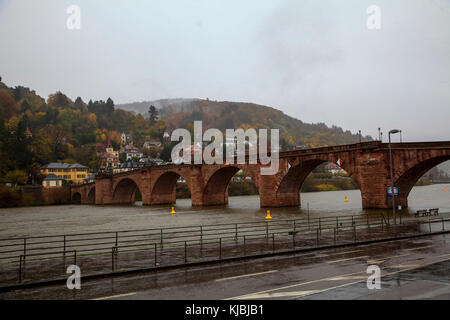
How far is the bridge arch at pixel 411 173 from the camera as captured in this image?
129ft

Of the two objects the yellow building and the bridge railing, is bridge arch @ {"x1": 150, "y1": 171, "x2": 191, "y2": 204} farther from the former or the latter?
the bridge railing

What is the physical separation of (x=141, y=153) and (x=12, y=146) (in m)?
76.0

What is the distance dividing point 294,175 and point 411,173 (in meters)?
17.1

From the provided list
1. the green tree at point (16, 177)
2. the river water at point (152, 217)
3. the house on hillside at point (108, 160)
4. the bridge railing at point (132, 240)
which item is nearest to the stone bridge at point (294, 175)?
the river water at point (152, 217)

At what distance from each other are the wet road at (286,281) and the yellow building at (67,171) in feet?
379

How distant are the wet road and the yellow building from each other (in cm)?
11539

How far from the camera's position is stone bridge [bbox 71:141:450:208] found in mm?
40375

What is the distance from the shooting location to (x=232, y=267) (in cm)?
1409

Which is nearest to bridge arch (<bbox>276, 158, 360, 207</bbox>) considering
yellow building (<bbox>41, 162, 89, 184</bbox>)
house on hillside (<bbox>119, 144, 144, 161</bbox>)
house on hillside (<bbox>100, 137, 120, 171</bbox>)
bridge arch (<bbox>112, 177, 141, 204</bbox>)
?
bridge arch (<bbox>112, 177, 141, 204</bbox>)

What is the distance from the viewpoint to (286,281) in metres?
11.5

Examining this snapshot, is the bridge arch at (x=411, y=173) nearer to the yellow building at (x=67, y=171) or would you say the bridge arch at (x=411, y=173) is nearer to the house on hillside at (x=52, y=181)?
the house on hillside at (x=52, y=181)

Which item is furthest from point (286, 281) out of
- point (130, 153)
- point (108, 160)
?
point (130, 153)
